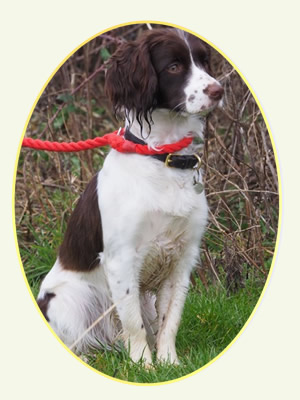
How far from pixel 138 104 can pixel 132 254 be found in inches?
30.0

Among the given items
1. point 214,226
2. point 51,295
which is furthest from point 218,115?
point 51,295

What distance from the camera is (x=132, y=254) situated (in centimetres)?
394

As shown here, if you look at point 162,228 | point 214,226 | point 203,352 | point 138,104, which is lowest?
point 203,352

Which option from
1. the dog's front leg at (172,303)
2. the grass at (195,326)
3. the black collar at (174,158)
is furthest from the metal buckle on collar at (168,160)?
the grass at (195,326)

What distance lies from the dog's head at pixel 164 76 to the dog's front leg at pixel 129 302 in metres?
0.77

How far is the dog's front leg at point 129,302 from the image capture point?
3.97m

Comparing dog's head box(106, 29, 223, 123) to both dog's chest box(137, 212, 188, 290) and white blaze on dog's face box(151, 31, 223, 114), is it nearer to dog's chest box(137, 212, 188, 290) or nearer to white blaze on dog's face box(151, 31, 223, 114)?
white blaze on dog's face box(151, 31, 223, 114)

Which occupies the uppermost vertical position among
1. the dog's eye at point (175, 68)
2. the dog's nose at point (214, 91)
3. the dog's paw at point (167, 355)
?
the dog's eye at point (175, 68)

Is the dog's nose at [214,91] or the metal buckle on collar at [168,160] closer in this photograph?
the dog's nose at [214,91]

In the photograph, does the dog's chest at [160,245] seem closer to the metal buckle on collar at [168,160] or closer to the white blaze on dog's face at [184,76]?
the metal buckle on collar at [168,160]

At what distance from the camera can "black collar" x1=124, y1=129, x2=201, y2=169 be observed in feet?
12.8

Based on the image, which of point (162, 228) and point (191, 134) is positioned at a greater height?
point (191, 134)

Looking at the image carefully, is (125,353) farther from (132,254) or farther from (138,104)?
(138,104)

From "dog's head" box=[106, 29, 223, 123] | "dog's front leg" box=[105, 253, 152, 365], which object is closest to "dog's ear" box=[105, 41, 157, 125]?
"dog's head" box=[106, 29, 223, 123]
